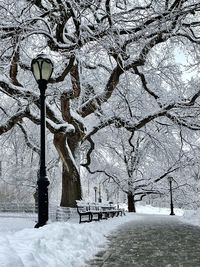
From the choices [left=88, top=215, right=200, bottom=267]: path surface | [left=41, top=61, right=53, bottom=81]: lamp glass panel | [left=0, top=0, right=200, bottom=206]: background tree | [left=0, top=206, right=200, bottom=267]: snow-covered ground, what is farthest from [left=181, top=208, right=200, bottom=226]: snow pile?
[left=41, top=61, right=53, bottom=81]: lamp glass panel

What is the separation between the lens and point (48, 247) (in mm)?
6113

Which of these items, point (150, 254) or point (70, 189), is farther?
point (70, 189)

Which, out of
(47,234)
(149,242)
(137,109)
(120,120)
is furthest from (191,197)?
(47,234)

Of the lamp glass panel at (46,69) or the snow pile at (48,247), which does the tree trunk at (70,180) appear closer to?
the lamp glass panel at (46,69)

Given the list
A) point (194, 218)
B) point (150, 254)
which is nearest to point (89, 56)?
point (150, 254)

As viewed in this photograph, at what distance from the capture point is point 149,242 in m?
9.53

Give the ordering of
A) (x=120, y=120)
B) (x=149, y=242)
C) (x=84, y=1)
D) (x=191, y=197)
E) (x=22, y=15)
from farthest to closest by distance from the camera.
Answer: (x=191, y=197), (x=120, y=120), (x=22, y=15), (x=84, y=1), (x=149, y=242)

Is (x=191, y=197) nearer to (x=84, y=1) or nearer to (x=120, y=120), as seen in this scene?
(x=120, y=120)

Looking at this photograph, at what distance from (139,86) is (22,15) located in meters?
12.5

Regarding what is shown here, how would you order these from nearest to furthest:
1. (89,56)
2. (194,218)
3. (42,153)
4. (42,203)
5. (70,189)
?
(42,203), (42,153), (89,56), (70,189), (194,218)

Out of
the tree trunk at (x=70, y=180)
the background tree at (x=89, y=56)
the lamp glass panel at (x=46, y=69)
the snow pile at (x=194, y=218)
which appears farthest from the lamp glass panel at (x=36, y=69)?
the snow pile at (x=194, y=218)

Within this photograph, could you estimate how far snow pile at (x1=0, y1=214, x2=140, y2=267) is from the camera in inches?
198

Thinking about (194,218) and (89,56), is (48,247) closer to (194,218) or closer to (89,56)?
(89,56)

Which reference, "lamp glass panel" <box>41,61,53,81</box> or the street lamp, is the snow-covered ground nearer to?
the street lamp
